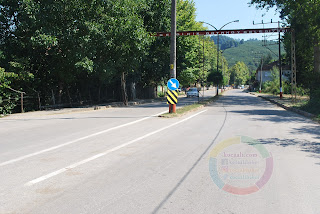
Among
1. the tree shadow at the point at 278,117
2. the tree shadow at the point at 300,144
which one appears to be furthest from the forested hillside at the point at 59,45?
the tree shadow at the point at 300,144

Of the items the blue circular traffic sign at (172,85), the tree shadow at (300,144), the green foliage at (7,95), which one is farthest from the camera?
the green foliage at (7,95)

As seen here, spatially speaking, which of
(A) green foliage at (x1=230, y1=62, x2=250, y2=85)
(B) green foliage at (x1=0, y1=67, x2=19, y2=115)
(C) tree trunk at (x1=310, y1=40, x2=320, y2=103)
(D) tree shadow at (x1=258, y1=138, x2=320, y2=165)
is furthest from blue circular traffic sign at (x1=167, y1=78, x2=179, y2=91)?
(A) green foliage at (x1=230, y1=62, x2=250, y2=85)

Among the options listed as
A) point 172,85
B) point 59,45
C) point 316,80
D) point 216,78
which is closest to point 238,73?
point 216,78

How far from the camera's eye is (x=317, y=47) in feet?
101

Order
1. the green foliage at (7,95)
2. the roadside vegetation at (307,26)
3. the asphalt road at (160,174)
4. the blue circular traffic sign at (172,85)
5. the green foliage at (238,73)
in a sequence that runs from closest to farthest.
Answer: the asphalt road at (160,174) < the blue circular traffic sign at (172,85) < the green foliage at (7,95) < the roadside vegetation at (307,26) < the green foliage at (238,73)

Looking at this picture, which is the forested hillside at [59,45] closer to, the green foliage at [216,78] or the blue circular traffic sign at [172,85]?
the blue circular traffic sign at [172,85]

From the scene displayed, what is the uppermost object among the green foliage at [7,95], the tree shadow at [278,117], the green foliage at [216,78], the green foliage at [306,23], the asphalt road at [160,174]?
the green foliage at [306,23]

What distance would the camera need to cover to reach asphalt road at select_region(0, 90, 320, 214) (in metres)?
4.39

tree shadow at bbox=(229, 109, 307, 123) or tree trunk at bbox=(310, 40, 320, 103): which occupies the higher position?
tree trunk at bbox=(310, 40, 320, 103)

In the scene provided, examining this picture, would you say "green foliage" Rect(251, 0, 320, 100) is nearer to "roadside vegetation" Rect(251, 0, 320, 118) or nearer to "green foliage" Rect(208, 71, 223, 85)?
"roadside vegetation" Rect(251, 0, 320, 118)

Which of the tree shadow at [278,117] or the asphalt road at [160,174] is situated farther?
the tree shadow at [278,117]

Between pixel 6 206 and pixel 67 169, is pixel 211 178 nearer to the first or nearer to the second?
pixel 67 169

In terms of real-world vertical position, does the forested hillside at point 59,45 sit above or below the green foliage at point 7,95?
above

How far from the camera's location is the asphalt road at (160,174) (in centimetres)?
439
